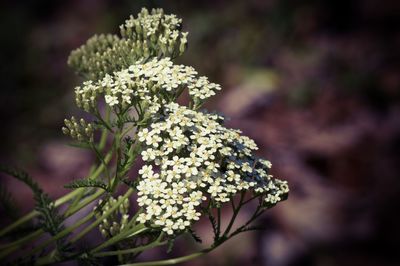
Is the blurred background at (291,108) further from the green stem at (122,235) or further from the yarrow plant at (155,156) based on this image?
the green stem at (122,235)

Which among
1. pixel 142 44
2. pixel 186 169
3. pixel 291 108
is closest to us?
pixel 186 169

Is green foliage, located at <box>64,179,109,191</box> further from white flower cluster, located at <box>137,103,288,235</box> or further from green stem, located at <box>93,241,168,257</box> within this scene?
green stem, located at <box>93,241,168,257</box>

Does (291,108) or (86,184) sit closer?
(86,184)

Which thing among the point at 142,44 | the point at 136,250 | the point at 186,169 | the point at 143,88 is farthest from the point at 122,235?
the point at 142,44

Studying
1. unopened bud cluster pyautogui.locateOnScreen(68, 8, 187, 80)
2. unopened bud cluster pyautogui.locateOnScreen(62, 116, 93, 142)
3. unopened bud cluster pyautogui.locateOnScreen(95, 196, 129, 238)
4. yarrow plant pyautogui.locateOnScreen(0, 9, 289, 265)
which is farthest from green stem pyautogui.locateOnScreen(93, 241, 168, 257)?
unopened bud cluster pyautogui.locateOnScreen(68, 8, 187, 80)

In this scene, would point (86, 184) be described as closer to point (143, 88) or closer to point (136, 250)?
point (136, 250)

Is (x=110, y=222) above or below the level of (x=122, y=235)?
above
